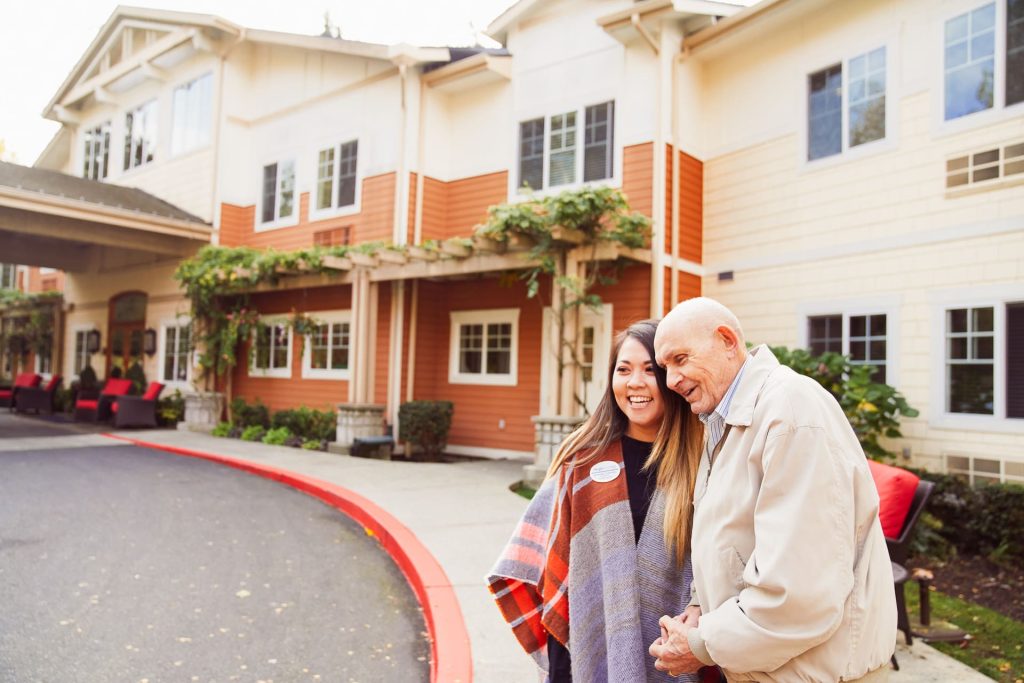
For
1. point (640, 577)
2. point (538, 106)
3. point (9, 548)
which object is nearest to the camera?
point (640, 577)

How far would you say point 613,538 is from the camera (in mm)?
1945

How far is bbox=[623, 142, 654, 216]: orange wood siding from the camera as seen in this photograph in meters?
9.86

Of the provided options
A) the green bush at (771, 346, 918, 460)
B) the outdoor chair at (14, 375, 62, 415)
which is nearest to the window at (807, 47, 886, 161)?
the green bush at (771, 346, 918, 460)

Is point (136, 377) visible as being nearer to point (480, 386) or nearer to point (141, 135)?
point (141, 135)

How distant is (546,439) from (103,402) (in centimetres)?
1191

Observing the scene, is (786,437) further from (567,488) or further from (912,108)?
(912,108)

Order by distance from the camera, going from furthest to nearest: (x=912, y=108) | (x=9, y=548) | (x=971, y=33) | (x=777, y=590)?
(x=912, y=108) < (x=971, y=33) < (x=9, y=548) < (x=777, y=590)

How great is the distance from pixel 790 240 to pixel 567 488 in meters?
8.23

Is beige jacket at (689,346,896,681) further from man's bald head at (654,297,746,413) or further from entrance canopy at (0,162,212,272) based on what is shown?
entrance canopy at (0,162,212,272)

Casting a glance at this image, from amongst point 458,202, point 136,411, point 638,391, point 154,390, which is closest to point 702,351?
point 638,391

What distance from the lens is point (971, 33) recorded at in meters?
7.56

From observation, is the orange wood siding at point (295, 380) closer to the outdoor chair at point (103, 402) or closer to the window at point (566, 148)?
the outdoor chair at point (103, 402)

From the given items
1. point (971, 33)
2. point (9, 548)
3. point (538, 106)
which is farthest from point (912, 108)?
point (9, 548)

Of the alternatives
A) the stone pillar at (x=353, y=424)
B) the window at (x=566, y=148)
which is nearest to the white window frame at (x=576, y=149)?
the window at (x=566, y=148)
